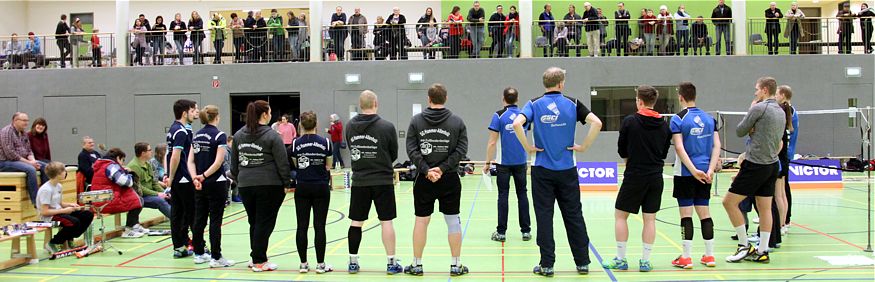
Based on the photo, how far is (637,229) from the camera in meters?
9.14

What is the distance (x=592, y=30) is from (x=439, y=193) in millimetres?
16522

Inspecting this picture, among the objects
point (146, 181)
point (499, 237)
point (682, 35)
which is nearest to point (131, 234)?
point (146, 181)

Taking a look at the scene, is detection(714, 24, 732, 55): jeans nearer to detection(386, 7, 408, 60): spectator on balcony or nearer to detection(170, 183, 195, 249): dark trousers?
detection(386, 7, 408, 60): spectator on balcony

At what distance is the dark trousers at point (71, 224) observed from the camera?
25.0 ft

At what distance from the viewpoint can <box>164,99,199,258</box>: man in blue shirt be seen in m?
7.13

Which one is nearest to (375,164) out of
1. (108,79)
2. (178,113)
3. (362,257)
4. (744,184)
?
(362,257)

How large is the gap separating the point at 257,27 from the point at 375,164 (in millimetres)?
17097

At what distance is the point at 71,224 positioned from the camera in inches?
300

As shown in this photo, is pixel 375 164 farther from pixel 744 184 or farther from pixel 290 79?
pixel 290 79

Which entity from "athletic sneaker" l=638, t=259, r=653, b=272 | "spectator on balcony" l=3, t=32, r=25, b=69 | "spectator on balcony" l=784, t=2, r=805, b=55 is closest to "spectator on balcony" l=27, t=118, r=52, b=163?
"athletic sneaker" l=638, t=259, r=653, b=272

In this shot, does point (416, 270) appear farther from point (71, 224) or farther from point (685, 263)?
point (71, 224)

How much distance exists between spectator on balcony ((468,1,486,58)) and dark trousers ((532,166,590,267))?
15.9 metres

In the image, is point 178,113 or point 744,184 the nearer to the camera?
point 744,184

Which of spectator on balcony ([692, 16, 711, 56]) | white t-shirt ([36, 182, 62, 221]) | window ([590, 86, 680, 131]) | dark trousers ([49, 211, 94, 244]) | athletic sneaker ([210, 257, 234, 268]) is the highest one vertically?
spectator on balcony ([692, 16, 711, 56])
